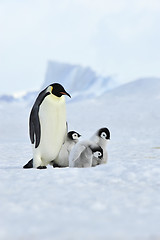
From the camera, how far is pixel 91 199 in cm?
164

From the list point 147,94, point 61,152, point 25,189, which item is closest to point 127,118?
point 147,94

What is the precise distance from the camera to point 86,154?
100 inches

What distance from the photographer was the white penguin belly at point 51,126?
260 centimetres

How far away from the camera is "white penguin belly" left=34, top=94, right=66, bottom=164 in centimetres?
260

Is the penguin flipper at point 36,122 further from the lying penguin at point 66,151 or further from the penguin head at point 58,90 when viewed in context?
the lying penguin at point 66,151

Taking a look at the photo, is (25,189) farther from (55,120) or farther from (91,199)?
(55,120)

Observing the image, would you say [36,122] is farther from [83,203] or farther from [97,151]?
[83,203]

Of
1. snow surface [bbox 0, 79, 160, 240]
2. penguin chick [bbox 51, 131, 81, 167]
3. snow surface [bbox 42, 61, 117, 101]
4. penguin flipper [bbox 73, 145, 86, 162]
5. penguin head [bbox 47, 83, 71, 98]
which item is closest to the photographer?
snow surface [bbox 0, 79, 160, 240]

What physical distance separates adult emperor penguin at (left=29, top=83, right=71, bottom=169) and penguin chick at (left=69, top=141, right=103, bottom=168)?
196mm

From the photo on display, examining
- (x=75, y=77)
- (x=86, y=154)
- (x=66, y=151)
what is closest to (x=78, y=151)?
(x=86, y=154)

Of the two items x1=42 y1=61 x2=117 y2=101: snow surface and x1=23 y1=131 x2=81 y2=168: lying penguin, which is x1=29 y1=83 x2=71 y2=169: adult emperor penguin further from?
x1=42 y1=61 x2=117 y2=101: snow surface

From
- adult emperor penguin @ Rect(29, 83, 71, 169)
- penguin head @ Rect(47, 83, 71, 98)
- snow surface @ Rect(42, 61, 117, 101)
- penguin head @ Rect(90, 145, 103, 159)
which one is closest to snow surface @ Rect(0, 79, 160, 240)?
penguin head @ Rect(90, 145, 103, 159)

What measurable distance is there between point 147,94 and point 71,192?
26.1ft

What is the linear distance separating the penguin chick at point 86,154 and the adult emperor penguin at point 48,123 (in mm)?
196
